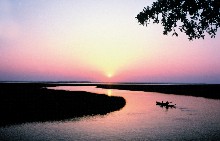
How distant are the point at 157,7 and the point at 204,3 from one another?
10.3 ft

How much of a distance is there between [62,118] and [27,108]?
686 cm

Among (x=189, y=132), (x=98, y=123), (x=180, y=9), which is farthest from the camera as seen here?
(x=98, y=123)

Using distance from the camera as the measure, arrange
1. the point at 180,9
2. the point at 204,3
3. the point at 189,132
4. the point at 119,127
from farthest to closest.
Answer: the point at 119,127
the point at 189,132
the point at 180,9
the point at 204,3

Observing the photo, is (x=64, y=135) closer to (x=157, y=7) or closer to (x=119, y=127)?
(x=119, y=127)

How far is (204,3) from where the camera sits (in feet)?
51.2

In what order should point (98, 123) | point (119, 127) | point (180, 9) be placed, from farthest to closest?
point (98, 123) → point (119, 127) → point (180, 9)

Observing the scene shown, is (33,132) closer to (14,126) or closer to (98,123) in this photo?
(14,126)

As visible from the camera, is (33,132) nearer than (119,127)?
Yes

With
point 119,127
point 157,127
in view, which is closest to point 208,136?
point 157,127

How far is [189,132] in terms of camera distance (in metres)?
26.8

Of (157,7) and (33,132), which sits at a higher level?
(157,7)

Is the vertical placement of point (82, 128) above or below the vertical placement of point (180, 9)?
below

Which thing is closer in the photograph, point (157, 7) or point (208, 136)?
point (157, 7)

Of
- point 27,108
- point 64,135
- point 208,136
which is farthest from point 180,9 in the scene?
point 27,108
